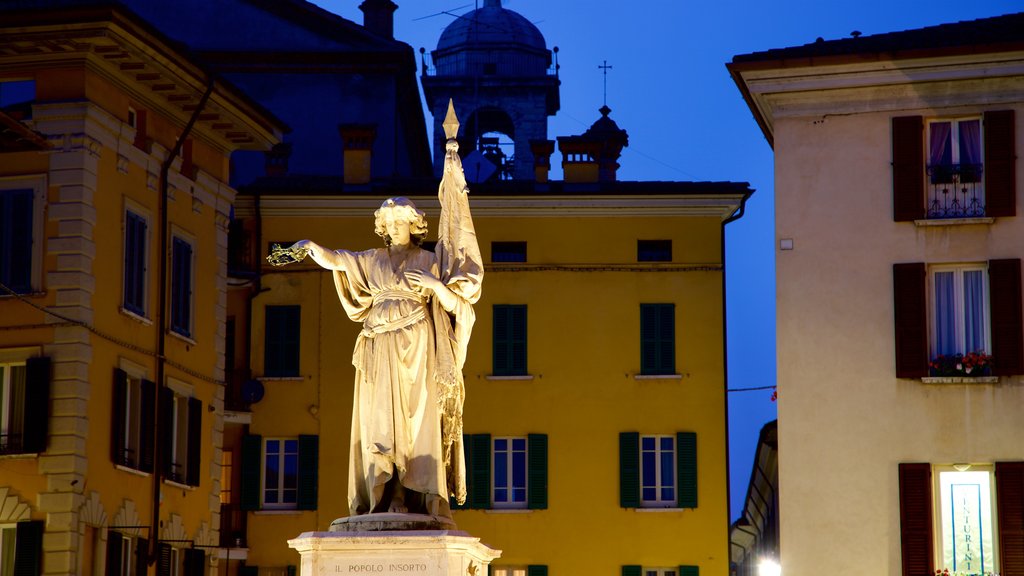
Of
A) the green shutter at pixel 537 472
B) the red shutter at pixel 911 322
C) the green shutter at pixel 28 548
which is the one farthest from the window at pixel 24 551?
the green shutter at pixel 537 472

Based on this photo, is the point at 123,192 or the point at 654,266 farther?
the point at 654,266

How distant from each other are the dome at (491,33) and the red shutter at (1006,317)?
47.5 m

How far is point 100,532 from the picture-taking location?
32.0 meters

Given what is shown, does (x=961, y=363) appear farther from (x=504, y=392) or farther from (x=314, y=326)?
(x=314, y=326)

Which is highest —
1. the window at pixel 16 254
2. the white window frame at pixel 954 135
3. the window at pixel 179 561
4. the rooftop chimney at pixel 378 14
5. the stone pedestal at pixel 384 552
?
the rooftop chimney at pixel 378 14

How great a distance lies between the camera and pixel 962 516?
31594mm

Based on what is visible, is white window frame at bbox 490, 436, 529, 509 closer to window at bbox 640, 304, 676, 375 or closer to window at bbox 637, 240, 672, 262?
window at bbox 640, 304, 676, 375

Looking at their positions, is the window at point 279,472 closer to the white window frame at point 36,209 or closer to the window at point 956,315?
the white window frame at point 36,209

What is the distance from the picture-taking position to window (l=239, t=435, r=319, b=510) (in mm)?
43406

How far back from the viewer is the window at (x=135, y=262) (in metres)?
33.6

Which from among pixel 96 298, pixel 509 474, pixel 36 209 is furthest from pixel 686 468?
pixel 36 209

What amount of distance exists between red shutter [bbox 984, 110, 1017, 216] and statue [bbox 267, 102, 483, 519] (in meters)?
17.1

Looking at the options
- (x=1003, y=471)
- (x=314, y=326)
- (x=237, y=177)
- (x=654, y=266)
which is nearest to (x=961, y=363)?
(x=1003, y=471)

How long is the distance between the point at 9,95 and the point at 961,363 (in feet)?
50.5
